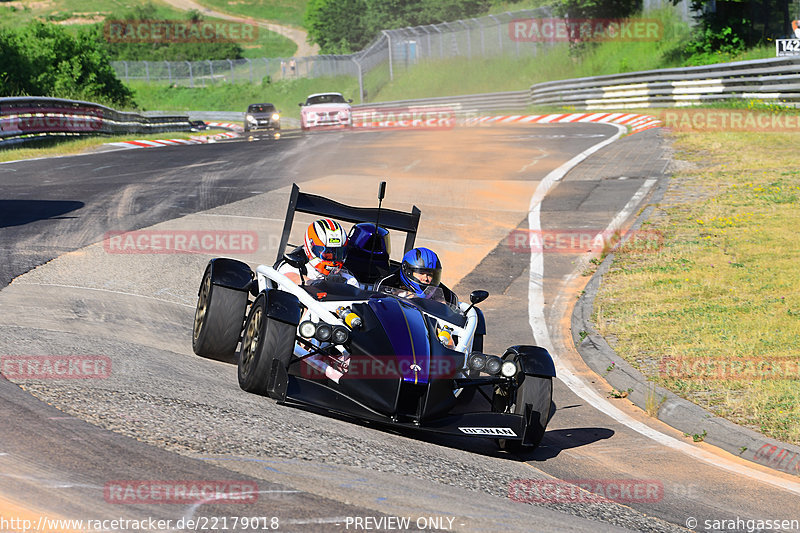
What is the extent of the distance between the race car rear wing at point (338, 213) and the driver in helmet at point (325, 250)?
709mm

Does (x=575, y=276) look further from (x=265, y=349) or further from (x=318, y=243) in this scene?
(x=265, y=349)

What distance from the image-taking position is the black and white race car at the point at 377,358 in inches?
267

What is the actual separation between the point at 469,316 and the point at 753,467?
2719 mm

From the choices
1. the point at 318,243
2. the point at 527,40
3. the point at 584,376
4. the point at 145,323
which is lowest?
the point at 584,376

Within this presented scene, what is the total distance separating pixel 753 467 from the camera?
23.4 feet

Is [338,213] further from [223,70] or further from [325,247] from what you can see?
[223,70]

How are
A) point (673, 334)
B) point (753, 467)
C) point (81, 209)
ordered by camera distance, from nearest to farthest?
point (753, 467), point (673, 334), point (81, 209)

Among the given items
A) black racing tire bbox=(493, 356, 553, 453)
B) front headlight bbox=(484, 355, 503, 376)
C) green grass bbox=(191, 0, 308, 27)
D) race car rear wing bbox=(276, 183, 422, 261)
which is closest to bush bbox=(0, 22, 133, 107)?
race car rear wing bbox=(276, 183, 422, 261)

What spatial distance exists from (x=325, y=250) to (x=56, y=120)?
24690 millimetres

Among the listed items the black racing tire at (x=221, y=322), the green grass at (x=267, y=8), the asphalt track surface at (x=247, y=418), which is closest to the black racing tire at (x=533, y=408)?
the asphalt track surface at (x=247, y=418)

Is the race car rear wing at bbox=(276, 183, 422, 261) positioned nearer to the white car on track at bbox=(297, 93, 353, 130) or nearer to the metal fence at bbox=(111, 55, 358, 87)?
the white car on track at bbox=(297, 93, 353, 130)

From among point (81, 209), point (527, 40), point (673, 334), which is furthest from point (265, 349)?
point (527, 40)

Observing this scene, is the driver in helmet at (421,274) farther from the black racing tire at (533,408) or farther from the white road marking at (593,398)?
the white road marking at (593,398)

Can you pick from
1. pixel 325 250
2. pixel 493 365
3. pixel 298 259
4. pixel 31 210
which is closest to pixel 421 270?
pixel 325 250
